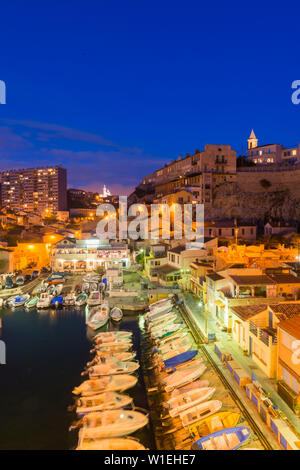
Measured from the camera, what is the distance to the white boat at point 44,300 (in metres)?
25.8

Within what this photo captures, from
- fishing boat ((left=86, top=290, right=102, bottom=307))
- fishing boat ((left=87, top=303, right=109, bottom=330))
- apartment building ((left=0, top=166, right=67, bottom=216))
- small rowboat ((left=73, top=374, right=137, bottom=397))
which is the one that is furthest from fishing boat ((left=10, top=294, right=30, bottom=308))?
apartment building ((left=0, top=166, right=67, bottom=216))

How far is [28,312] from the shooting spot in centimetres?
2539

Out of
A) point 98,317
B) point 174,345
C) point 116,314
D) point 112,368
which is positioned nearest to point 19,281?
point 98,317

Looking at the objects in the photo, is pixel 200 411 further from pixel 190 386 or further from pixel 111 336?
pixel 111 336

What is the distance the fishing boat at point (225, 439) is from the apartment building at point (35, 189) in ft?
293

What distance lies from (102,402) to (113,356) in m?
3.78

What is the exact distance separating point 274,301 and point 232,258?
1126 cm

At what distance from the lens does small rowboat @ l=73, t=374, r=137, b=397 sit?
13.5m

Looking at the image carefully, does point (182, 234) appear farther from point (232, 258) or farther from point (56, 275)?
point (56, 275)

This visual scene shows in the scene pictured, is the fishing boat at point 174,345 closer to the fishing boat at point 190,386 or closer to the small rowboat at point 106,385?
the small rowboat at point 106,385

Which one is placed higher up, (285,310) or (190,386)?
(285,310)

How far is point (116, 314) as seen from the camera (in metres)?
23.1

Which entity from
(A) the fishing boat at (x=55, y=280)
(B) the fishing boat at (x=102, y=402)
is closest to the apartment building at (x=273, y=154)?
(A) the fishing boat at (x=55, y=280)

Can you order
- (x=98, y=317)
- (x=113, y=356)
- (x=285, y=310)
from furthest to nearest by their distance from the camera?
1. (x=98, y=317)
2. (x=113, y=356)
3. (x=285, y=310)
